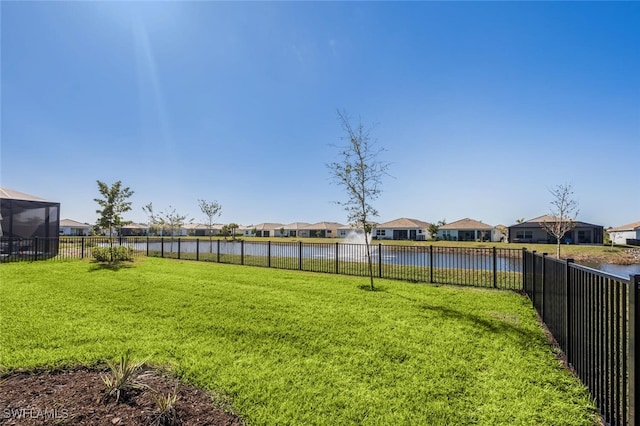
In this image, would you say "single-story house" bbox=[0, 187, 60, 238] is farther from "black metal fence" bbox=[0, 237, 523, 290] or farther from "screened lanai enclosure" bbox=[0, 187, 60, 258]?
"black metal fence" bbox=[0, 237, 523, 290]

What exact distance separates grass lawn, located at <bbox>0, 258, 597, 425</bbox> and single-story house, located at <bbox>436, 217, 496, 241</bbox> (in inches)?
1790

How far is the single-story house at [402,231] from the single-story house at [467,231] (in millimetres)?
2868

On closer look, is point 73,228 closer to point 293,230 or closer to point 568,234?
point 293,230

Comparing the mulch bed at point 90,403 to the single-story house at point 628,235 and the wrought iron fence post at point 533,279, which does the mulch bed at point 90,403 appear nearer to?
the wrought iron fence post at point 533,279

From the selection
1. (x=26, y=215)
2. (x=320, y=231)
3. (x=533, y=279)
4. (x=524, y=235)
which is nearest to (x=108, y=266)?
(x=26, y=215)

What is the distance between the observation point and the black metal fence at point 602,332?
212cm

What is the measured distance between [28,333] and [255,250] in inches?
379

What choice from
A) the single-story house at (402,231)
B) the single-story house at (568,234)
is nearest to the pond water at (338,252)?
the single-story house at (568,234)

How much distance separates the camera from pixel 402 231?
53250mm

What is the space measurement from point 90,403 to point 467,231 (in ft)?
176

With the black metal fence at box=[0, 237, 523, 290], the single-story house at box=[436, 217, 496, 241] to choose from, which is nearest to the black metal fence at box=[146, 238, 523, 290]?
the black metal fence at box=[0, 237, 523, 290]

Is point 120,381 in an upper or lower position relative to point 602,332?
lower

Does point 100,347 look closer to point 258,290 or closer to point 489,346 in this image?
point 258,290

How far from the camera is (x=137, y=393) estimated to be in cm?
299
